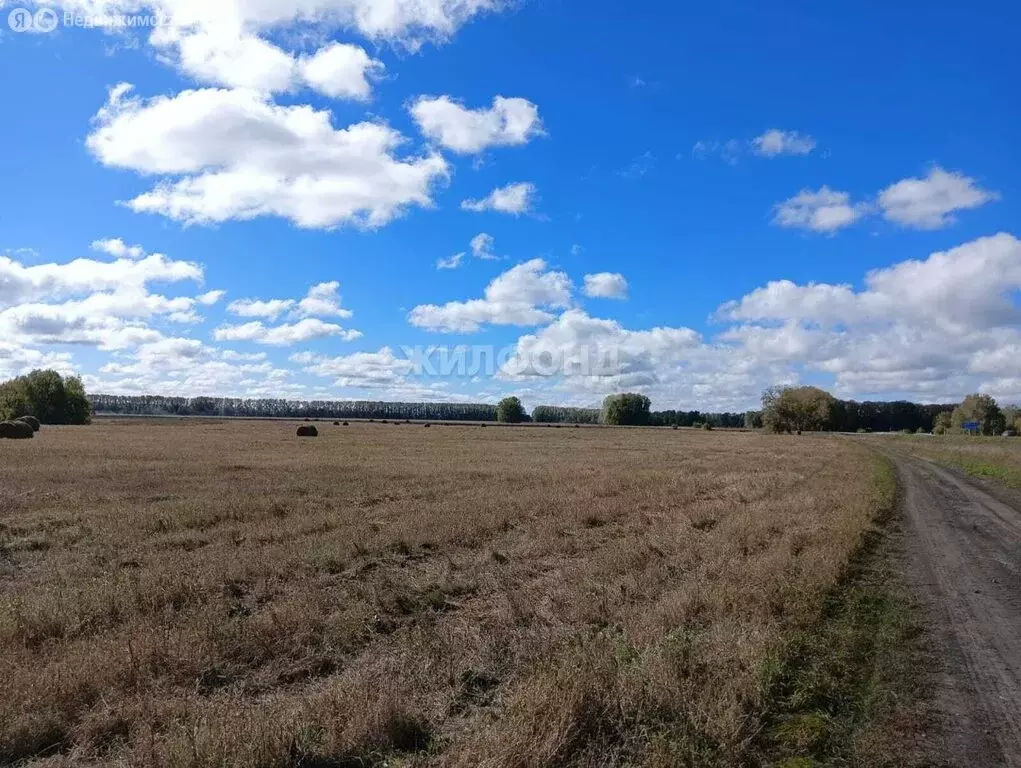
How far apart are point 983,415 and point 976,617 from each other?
600ft

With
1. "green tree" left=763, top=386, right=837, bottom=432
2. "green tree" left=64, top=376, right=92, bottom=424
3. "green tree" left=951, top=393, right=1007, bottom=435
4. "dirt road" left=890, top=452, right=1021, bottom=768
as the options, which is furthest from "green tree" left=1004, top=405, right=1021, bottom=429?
"green tree" left=64, top=376, right=92, bottom=424

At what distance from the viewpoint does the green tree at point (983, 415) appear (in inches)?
6314

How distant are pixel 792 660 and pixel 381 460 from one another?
106 feet

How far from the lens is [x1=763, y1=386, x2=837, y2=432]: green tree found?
14512 cm

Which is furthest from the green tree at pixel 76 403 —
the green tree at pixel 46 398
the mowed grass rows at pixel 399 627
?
the mowed grass rows at pixel 399 627

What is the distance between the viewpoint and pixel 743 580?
1013 centimetres

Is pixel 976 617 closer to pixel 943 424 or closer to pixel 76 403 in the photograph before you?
pixel 76 403

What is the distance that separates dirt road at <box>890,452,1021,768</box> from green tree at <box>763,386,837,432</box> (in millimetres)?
130108

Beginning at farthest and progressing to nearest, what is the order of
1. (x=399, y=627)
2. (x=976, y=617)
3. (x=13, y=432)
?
(x=13, y=432), (x=976, y=617), (x=399, y=627)

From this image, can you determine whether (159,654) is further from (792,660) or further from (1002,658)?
(1002,658)

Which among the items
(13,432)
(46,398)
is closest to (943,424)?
(13,432)

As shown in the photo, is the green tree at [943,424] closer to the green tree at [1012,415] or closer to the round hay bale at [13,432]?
the green tree at [1012,415]

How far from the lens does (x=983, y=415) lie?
161 meters

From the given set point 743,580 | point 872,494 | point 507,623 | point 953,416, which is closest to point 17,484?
point 507,623
